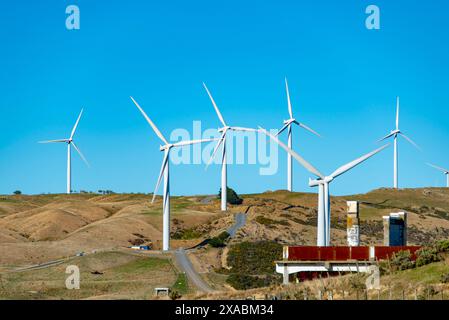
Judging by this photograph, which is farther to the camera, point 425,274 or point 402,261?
point 402,261

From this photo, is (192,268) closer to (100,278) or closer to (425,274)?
(100,278)

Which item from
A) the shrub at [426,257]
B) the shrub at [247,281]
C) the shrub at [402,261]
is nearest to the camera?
the shrub at [426,257]

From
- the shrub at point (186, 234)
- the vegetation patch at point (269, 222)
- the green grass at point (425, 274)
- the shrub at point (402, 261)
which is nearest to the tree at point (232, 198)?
the vegetation patch at point (269, 222)

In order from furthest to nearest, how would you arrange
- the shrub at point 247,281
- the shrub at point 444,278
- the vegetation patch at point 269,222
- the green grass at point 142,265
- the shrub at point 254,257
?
1. the vegetation patch at point 269,222
2. the shrub at point 254,257
3. the green grass at point 142,265
4. the shrub at point 247,281
5. the shrub at point 444,278

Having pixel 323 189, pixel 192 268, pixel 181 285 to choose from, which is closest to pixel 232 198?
pixel 192 268

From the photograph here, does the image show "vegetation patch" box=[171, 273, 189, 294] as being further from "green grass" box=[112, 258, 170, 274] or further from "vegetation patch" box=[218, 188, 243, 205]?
"vegetation patch" box=[218, 188, 243, 205]

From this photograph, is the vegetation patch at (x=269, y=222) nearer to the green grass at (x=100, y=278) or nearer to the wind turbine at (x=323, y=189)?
the green grass at (x=100, y=278)

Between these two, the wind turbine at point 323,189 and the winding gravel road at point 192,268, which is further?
the winding gravel road at point 192,268

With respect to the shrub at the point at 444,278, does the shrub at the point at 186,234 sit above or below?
below

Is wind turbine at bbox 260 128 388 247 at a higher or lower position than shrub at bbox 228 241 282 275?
higher

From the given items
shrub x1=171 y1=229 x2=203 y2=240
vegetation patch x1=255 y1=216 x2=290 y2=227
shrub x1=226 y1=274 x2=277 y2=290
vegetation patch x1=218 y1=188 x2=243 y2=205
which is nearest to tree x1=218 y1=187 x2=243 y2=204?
vegetation patch x1=218 y1=188 x2=243 y2=205
